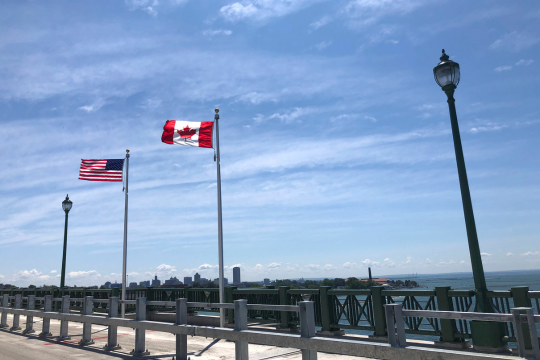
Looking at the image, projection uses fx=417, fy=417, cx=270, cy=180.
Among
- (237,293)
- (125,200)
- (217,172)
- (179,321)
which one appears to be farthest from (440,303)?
(125,200)

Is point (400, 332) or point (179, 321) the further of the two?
point (179, 321)

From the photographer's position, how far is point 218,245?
46.7ft

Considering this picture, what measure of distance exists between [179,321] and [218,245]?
5.70 m

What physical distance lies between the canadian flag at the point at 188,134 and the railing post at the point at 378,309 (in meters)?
8.84

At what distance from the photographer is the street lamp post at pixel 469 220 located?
8.27 m

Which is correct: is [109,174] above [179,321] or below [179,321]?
above

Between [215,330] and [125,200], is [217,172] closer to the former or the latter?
[125,200]

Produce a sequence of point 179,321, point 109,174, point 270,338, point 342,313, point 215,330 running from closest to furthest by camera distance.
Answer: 1. point 270,338
2. point 215,330
3. point 179,321
4. point 342,313
5. point 109,174

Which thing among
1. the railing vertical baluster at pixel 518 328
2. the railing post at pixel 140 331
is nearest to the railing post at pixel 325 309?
the railing post at pixel 140 331

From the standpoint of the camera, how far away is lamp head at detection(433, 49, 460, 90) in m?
9.95

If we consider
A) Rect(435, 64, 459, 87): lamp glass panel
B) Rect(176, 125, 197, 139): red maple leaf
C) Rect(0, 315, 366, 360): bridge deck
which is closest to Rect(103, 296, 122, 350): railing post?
Rect(0, 315, 366, 360): bridge deck

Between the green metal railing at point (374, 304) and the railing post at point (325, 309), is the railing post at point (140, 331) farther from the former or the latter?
the railing post at point (325, 309)

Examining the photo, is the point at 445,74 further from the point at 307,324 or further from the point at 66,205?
the point at 66,205

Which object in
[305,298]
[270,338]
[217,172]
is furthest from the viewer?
[217,172]
